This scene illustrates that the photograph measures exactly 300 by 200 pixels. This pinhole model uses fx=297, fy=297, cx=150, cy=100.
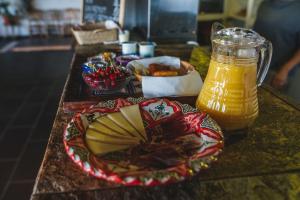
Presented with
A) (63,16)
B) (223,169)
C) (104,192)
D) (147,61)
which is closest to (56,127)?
(104,192)

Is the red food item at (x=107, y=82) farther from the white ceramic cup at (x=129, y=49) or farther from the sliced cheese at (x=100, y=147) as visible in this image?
the white ceramic cup at (x=129, y=49)

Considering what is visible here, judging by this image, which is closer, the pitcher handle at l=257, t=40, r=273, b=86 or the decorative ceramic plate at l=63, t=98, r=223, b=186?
the decorative ceramic plate at l=63, t=98, r=223, b=186

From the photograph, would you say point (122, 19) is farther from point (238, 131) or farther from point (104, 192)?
point (104, 192)

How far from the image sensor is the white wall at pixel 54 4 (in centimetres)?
689

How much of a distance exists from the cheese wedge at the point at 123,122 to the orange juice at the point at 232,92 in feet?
0.73

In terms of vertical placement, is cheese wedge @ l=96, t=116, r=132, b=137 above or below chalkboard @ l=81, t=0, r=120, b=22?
below

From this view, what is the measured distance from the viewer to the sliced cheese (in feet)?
2.33

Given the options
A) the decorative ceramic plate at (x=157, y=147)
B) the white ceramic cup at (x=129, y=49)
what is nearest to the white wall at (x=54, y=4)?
the white ceramic cup at (x=129, y=49)

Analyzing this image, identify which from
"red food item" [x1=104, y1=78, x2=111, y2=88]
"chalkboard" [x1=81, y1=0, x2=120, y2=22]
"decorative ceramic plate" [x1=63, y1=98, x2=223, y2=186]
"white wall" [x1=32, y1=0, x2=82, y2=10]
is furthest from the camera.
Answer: "white wall" [x1=32, y1=0, x2=82, y2=10]

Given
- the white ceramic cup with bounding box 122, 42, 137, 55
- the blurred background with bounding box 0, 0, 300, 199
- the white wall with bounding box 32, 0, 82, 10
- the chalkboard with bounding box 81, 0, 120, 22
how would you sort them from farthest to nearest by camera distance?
the white wall with bounding box 32, 0, 82, 10, the chalkboard with bounding box 81, 0, 120, 22, the blurred background with bounding box 0, 0, 300, 199, the white ceramic cup with bounding box 122, 42, 137, 55

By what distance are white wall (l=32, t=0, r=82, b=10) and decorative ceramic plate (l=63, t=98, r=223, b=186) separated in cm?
675

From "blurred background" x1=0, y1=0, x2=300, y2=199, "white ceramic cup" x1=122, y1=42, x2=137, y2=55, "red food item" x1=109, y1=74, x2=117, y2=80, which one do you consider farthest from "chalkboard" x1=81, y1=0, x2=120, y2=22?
"red food item" x1=109, y1=74, x2=117, y2=80

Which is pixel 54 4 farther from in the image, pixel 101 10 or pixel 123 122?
pixel 123 122

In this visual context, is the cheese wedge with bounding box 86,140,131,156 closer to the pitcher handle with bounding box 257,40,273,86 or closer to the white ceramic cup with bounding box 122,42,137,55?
the pitcher handle with bounding box 257,40,273,86
